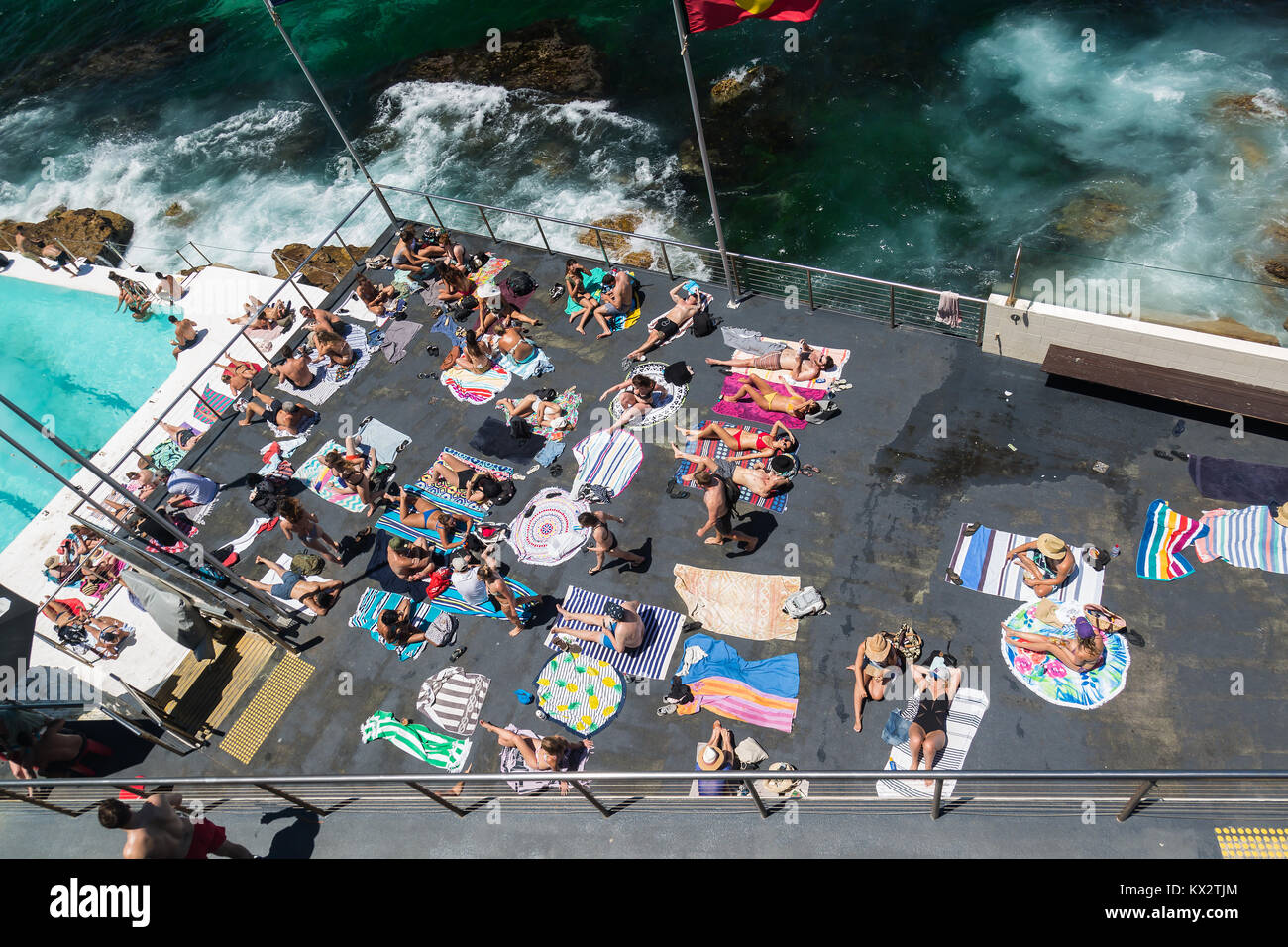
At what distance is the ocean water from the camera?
2602 cm

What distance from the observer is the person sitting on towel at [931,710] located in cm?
1007

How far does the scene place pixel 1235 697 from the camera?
33.3 ft

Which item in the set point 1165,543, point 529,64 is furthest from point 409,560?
point 529,64

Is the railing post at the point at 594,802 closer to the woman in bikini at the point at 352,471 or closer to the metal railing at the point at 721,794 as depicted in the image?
the metal railing at the point at 721,794

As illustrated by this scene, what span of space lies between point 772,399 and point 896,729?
18.4 feet

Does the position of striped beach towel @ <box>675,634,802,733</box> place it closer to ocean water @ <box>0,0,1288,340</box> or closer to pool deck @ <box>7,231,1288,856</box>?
pool deck @ <box>7,231,1288,856</box>

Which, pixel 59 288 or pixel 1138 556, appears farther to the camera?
pixel 59 288

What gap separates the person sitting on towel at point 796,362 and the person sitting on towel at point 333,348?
7785 mm

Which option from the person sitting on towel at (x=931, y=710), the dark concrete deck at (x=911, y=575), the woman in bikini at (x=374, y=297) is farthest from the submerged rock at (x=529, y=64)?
the person sitting on towel at (x=931, y=710)

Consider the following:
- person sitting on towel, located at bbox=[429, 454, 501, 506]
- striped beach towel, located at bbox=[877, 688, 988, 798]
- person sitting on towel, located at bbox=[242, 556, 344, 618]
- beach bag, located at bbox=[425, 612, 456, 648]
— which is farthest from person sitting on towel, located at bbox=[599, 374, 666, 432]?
striped beach towel, located at bbox=[877, 688, 988, 798]
